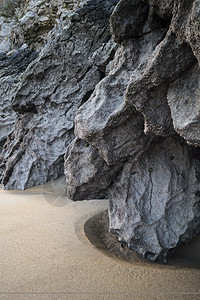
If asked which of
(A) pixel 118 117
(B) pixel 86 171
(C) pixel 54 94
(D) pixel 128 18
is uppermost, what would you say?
(D) pixel 128 18

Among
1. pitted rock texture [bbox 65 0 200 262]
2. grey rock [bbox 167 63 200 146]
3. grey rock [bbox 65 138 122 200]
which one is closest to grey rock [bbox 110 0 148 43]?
pitted rock texture [bbox 65 0 200 262]

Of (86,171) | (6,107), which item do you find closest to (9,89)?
(6,107)

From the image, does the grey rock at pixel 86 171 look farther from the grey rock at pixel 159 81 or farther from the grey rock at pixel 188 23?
the grey rock at pixel 188 23

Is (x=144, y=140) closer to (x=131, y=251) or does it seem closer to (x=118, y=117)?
(x=118, y=117)

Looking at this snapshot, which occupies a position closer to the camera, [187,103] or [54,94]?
[187,103]

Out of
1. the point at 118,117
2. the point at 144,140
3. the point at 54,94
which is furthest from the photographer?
the point at 54,94

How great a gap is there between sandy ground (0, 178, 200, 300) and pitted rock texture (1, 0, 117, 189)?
3.21m

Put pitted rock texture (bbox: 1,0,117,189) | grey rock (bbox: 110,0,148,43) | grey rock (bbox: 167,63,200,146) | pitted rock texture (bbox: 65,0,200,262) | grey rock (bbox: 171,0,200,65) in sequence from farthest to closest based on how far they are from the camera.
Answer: pitted rock texture (bbox: 1,0,117,189) → grey rock (bbox: 110,0,148,43) → pitted rock texture (bbox: 65,0,200,262) → grey rock (bbox: 167,63,200,146) → grey rock (bbox: 171,0,200,65)

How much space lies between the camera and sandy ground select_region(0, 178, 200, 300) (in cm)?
194

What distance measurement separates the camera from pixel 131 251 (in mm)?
2924

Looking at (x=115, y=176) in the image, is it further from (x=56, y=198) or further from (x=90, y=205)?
(x=56, y=198)

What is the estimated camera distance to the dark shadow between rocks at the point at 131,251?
2.71 meters

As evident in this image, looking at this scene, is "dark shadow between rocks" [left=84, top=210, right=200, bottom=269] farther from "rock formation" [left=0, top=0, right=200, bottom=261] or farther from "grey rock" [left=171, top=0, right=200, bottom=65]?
"grey rock" [left=171, top=0, right=200, bottom=65]

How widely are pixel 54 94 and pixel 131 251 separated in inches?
210
